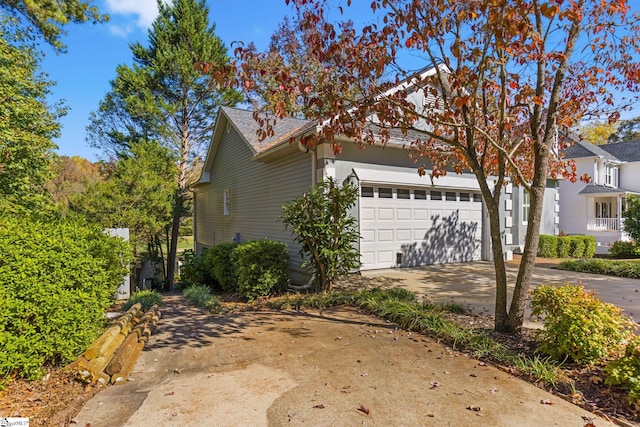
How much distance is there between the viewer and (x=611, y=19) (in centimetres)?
509

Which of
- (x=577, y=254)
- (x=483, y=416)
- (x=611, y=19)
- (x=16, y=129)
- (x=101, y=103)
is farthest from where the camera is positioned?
(x=101, y=103)

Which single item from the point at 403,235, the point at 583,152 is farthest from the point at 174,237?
the point at 583,152

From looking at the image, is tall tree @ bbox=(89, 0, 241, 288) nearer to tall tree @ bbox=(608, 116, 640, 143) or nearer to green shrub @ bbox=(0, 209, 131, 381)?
green shrub @ bbox=(0, 209, 131, 381)

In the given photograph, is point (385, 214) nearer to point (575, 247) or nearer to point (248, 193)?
point (248, 193)

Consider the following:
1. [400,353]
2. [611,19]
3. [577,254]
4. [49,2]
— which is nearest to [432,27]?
[611,19]

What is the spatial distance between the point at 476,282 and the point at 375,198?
317cm

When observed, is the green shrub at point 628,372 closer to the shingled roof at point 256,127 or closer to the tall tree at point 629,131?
the shingled roof at point 256,127

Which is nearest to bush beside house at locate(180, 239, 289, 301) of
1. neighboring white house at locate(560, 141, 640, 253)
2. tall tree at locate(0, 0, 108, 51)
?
tall tree at locate(0, 0, 108, 51)

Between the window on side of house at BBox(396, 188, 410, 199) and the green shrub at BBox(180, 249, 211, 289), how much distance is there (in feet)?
20.6

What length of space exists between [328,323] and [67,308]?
3.43m

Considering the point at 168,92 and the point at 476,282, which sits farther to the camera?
the point at 168,92

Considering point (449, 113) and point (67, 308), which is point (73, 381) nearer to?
point (67, 308)

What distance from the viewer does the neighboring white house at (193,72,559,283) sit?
9.30 metres

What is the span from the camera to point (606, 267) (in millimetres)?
9500
